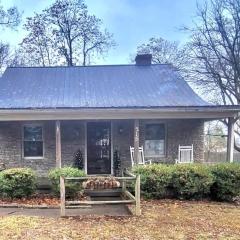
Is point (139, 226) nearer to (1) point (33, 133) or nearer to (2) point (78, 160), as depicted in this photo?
(2) point (78, 160)

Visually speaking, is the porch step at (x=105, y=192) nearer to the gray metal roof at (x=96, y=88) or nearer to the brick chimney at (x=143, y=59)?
the gray metal roof at (x=96, y=88)

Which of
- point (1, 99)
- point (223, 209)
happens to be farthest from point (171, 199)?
point (1, 99)

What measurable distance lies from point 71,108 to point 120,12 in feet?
48.8

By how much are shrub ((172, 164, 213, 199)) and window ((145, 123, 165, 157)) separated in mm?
4656

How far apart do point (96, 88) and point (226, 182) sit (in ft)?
24.1

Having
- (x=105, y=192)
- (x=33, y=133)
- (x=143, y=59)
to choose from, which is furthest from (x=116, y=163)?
(x=143, y=59)

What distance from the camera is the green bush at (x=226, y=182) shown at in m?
9.89

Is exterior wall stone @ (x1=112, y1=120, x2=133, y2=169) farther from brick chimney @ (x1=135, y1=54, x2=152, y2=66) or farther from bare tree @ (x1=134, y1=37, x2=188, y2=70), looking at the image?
bare tree @ (x1=134, y1=37, x2=188, y2=70)

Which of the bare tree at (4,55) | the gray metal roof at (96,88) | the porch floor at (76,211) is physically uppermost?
the bare tree at (4,55)

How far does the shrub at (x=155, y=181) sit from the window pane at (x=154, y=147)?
185 inches

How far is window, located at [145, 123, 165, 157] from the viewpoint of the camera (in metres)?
14.6

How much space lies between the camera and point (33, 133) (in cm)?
1440

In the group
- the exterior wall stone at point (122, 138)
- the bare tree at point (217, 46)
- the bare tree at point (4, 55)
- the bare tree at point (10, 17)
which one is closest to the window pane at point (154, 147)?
the exterior wall stone at point (122, 138)

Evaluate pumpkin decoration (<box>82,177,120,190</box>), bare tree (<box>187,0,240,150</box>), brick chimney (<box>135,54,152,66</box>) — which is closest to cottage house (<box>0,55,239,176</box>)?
brick chimney (<box>135,54,152,66</box>)
